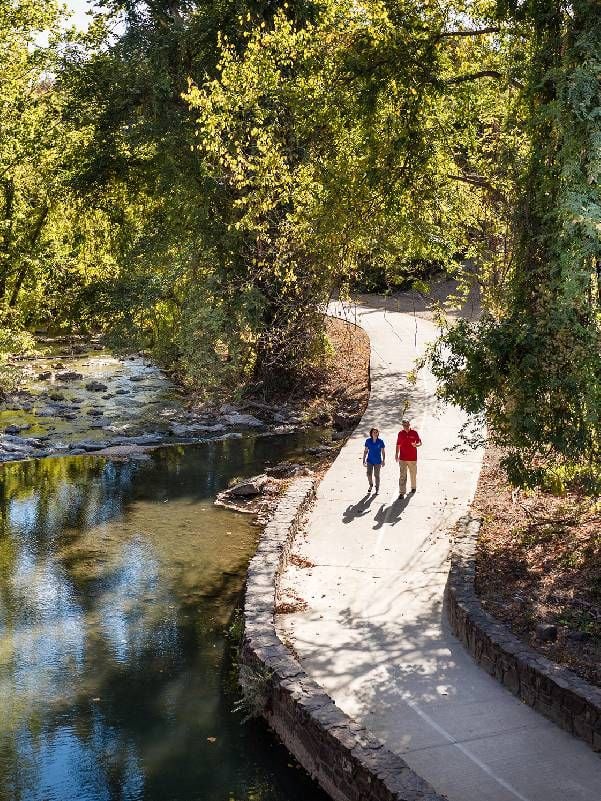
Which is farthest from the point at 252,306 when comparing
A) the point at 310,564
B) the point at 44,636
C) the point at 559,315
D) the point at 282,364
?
the point at 559,315

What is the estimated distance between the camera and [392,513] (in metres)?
16.9

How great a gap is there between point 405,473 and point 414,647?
234 inches

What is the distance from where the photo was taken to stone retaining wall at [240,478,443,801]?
845cm

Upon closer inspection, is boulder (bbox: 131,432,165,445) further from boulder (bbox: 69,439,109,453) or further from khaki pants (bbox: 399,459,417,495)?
khaki pants (bbox: 399,459,417,495)

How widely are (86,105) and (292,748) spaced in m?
23.5

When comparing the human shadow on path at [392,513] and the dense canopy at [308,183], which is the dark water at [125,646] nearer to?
the human shadow on path at [392,513]

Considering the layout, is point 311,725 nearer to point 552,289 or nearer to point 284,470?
point 552,289

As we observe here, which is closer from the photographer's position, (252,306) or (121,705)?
(121,705)

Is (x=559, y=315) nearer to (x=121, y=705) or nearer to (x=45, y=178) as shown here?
(x=121, y=705)

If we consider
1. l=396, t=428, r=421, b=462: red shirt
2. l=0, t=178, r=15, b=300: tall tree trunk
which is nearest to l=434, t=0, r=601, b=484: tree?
l=396, t=428, r=421, b=462: red shirt

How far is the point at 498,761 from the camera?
9.16m

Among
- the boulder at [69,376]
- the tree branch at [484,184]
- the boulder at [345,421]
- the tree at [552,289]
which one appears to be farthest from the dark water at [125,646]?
the boulder at [69,376]

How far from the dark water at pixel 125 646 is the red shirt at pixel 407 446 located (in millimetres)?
3071

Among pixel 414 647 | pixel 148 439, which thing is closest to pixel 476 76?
pixel 414 647
